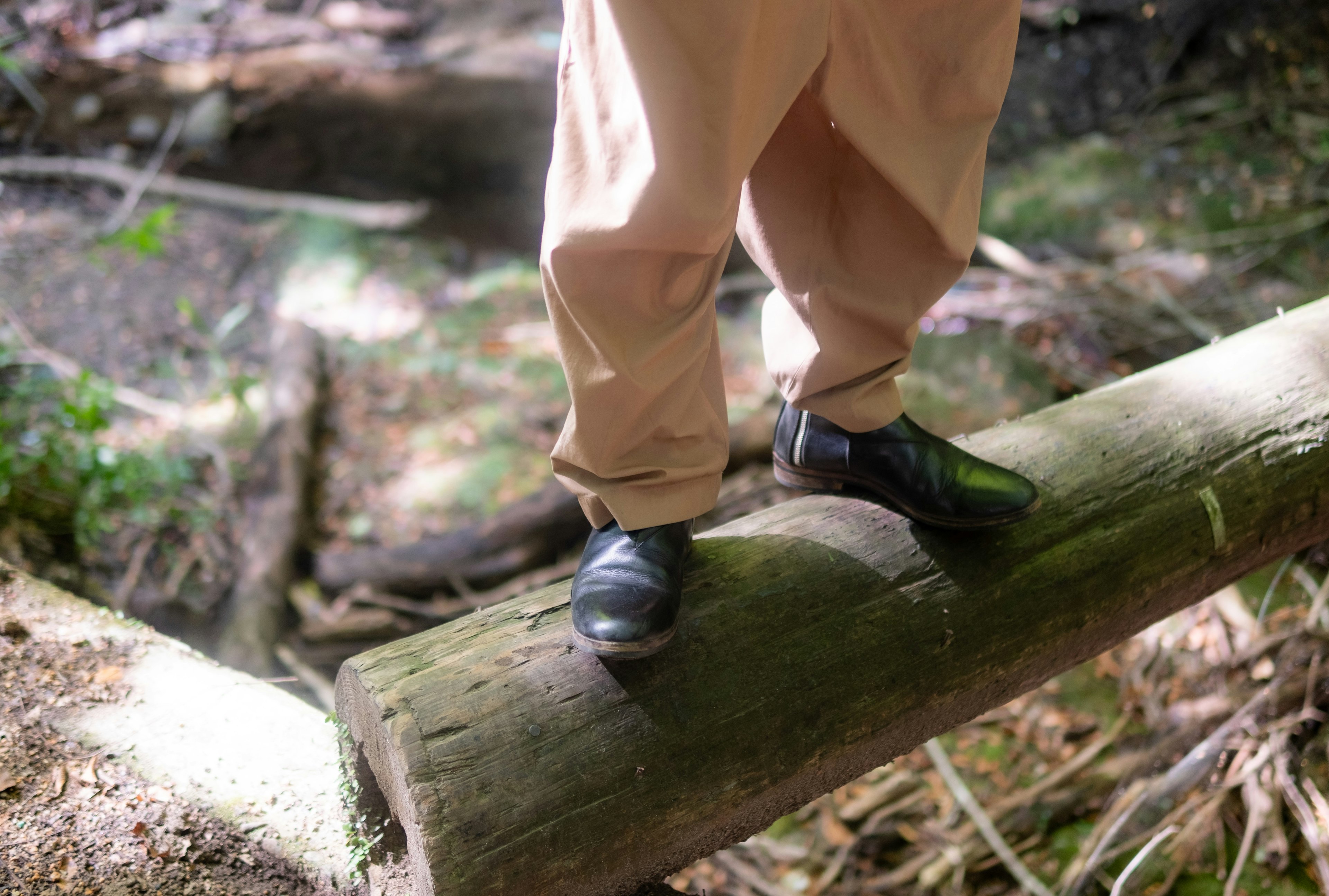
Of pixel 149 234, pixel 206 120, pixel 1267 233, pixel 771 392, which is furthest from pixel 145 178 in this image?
pixel 1267 233

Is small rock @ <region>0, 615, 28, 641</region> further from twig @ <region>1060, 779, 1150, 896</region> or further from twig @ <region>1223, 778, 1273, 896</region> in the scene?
twig @ <region>1223, 778, 1273, 896</region>

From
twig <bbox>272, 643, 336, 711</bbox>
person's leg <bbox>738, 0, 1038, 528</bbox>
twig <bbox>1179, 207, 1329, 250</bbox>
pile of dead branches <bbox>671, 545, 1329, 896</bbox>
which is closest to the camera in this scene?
person's leg <bbox>738, 0, 1038, 528</bbox>

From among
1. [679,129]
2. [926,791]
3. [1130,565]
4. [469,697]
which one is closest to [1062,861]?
[926,791]

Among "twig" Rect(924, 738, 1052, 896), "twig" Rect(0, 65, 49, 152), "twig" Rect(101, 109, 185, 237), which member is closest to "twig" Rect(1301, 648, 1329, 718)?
"twig" Rect(924, 738, 1052, 896)

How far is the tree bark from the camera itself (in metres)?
2.92

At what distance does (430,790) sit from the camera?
3.80ft

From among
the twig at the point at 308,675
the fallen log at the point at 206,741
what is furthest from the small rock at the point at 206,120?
the fallen log at the point at 206,741

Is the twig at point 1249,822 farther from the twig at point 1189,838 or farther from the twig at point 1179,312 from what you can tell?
the twig at point 1179,312

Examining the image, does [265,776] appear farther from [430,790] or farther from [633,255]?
[633,255]

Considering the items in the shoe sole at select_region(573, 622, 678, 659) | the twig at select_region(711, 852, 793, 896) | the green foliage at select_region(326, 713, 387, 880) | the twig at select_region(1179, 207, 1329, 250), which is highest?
the shoe sole at select_region(573, 622, 678, 659)

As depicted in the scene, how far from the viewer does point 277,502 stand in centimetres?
345

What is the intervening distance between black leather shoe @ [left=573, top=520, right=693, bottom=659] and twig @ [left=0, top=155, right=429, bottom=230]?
448 centimetres

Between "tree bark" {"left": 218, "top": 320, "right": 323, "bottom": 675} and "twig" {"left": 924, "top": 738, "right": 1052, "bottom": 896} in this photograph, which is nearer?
"twig" {"left": 924, "top": 738, "right": 1052, "bottom": 896}

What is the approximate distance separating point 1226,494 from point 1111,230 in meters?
3.46
